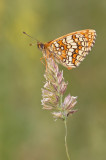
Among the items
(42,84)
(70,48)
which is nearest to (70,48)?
(70,48)

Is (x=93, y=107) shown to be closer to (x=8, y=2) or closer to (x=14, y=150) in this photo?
(x=14, y=150)

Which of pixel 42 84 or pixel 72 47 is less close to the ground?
pixel 72 47

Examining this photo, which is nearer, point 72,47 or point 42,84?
point 72,47

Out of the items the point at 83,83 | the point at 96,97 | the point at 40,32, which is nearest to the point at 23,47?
the point at 40,32

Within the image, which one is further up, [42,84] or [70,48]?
[70,48]

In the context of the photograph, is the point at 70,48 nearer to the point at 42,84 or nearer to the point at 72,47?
the point at 72,47

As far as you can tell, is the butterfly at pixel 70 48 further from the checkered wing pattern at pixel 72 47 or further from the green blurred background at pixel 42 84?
the green blurred background at pixel 42 84

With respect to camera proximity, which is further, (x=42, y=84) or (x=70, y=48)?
(x=42, y=84)
